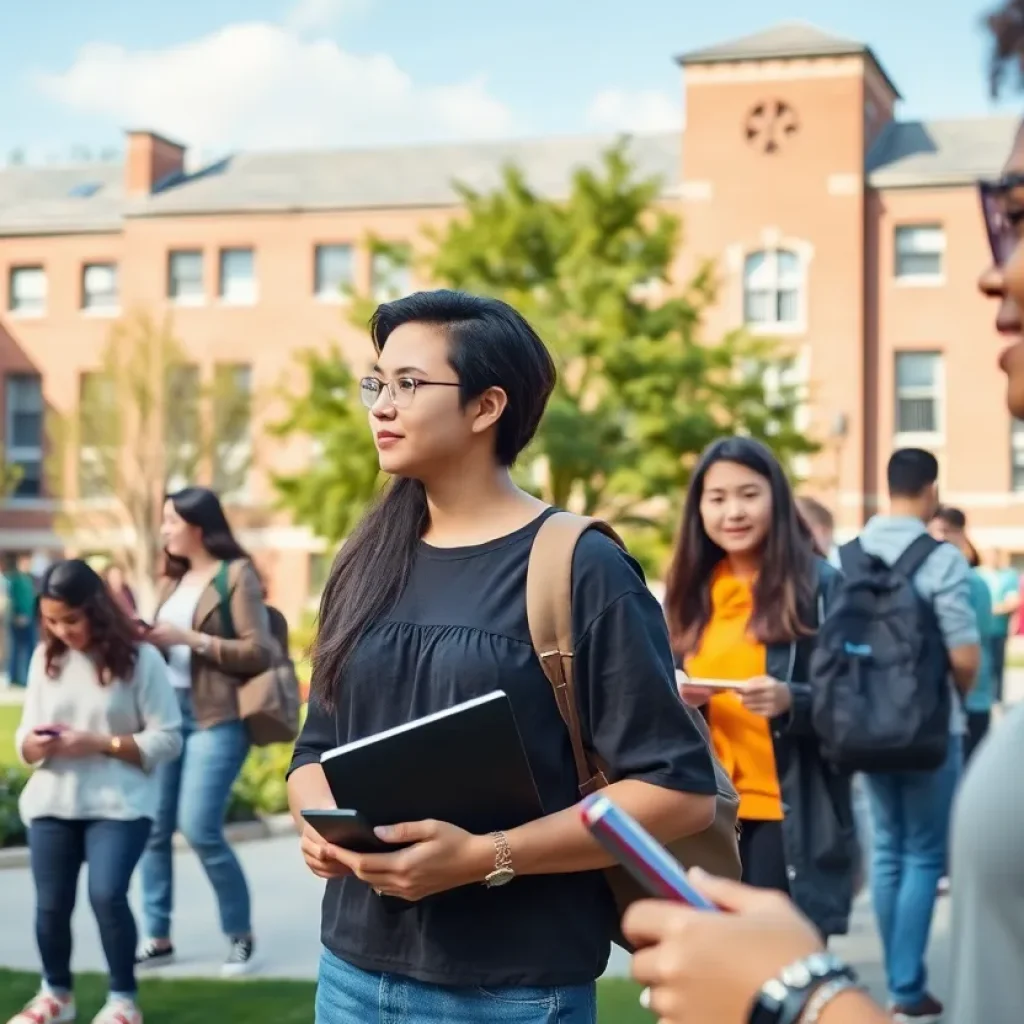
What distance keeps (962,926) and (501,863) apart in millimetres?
1666

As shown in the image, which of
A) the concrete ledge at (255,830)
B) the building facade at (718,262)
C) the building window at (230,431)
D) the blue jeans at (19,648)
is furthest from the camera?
the building window at (230,431)

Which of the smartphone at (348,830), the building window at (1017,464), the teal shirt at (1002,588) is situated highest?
the building window at (1017,464)

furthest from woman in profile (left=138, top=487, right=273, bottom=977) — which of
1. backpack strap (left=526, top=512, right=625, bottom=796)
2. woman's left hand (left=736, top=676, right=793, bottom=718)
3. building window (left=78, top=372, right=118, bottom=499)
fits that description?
building window (left=78, top=372, right=118, bottom=499)

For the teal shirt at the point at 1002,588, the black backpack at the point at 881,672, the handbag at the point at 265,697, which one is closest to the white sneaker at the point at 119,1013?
the handbag at the point at 265,697

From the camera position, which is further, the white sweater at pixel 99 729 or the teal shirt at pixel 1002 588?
the teal shirt at pixel 1002 588

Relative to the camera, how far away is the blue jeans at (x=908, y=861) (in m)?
6.68

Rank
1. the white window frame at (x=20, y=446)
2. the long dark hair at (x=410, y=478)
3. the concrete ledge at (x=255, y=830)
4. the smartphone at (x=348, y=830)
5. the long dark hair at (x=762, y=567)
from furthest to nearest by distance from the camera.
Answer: the white window frame at (x=20, y=446) → the concrete ledge at (x=255, y=830) → the long dark hair at (x=762, y=567) → the long dark hair at (x=410, y=478) → the smartphone at (x=348, y=830)

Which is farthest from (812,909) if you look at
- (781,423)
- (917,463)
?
(781,423)

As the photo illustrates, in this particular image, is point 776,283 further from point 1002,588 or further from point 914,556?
point 914,556

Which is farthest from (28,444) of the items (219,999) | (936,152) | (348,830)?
(348,830)

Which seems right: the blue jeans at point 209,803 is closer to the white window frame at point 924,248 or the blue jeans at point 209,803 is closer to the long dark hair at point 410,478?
the long dark hair at point 410,478

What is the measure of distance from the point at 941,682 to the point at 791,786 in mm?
1077

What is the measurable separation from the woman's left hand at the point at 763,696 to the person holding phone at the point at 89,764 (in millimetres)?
2255

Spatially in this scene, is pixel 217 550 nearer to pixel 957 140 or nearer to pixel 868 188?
pixel 868 188
